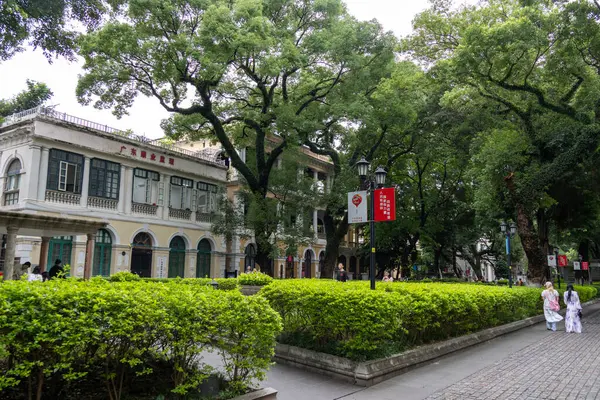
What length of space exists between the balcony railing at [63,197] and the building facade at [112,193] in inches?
1.8

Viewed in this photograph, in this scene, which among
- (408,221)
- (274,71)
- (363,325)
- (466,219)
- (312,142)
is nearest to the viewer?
(363,325)

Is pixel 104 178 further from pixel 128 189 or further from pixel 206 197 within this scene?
pixel 206 197

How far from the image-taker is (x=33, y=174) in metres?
18.9

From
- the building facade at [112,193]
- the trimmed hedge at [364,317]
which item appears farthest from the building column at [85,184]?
the trimmed hedge at [364,317]

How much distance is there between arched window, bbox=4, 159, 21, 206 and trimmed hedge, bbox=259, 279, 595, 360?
16527 millimetres

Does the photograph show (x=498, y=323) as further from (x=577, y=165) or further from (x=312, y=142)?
(x=312, y=142)

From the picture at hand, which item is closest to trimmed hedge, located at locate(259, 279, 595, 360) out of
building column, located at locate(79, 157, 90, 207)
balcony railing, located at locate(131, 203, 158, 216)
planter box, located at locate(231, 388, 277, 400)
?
planter box, located at locate(231, 388, 277, 400)

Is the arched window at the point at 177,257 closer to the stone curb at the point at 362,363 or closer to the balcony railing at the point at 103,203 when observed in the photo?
the balcony railing at the point at 103,203

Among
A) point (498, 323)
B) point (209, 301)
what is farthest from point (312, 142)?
point (209, 301)

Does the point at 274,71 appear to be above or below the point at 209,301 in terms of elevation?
above

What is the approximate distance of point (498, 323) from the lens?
40.7 feet

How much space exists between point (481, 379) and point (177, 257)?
21276mm

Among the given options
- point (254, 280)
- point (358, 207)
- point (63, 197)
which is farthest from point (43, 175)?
point (358, 207)

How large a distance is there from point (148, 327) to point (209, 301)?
72 cm
